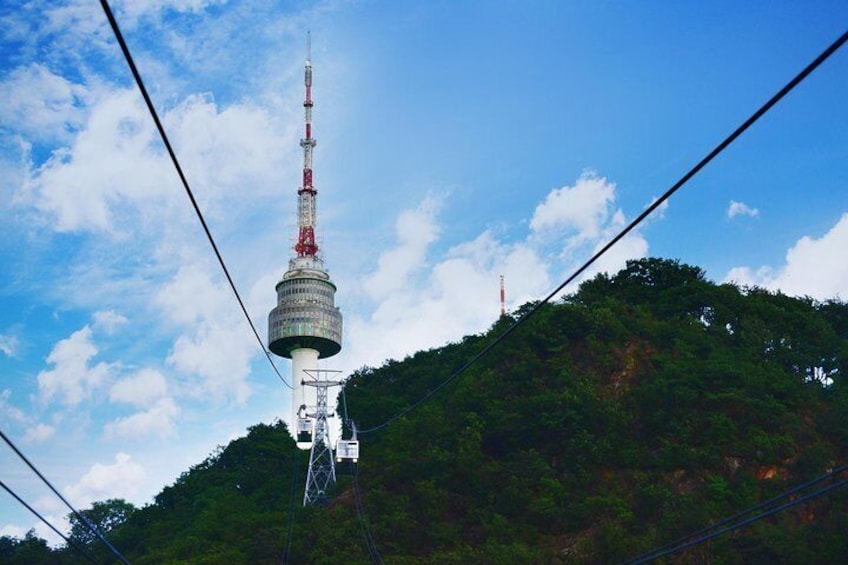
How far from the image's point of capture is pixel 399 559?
35.8 meters

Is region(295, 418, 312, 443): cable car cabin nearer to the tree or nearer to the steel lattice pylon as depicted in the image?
the steel lattice pylon

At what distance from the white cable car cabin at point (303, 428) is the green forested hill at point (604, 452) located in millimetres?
3483

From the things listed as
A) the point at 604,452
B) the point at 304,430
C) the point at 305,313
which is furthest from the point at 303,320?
the point at 604,452

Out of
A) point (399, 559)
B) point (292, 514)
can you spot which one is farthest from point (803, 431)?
point (292, 514)

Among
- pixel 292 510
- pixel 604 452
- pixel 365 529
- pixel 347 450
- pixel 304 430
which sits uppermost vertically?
pixel 304 430

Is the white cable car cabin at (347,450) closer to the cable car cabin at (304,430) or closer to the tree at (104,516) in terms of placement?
the cable car cabin at (304,430)

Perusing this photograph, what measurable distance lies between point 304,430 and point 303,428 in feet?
0.67

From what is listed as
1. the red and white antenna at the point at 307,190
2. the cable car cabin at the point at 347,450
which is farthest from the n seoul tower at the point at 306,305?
the cable car cabin at the point at 347,450

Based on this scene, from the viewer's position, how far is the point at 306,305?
73438 mm

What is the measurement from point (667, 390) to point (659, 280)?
17.6 m

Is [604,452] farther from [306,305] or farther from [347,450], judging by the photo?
[306,305]

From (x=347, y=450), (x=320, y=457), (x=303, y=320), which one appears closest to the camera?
(x=347, y=450)

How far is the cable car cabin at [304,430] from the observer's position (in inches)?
2206

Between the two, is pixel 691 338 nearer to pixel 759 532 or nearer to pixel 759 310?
pixel 759 310
